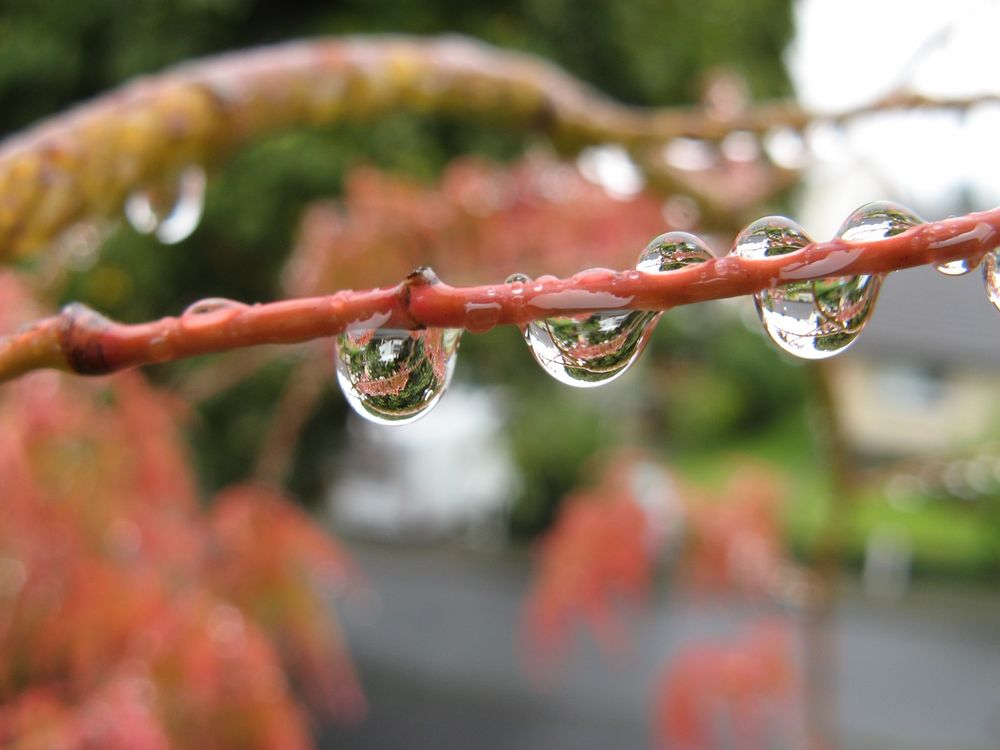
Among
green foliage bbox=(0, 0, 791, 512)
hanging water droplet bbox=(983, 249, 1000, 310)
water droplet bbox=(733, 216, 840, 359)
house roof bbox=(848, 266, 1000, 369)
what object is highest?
house roof bbox=(848, 266, 1000, 369)

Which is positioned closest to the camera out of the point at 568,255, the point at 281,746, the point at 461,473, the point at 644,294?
the point at 644,294

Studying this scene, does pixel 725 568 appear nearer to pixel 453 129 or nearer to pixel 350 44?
pixel 350 44

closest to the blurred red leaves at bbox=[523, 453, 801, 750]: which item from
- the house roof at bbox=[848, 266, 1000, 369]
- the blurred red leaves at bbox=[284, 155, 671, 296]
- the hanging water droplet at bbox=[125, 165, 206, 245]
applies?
the blurred red leaves at bbox=[284, 155, 671, 296]

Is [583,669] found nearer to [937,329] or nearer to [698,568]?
[698,568]

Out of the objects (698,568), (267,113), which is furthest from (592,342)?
(698,568)

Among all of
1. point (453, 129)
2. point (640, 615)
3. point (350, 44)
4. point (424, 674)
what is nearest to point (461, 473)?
point (640, 615)

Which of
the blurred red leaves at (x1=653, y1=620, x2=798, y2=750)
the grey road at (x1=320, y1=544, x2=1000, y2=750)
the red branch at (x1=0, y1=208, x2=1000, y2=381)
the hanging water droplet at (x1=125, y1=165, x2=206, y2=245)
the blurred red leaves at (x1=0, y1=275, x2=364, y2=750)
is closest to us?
the red branch at (x1=0, y1=208, x2=1000, y2=381)

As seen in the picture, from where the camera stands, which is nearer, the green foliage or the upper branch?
the upper branch

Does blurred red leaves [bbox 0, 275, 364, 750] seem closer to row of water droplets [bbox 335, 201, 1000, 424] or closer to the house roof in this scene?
row of water droplets [bbox 335, 201, 1000, 424]
